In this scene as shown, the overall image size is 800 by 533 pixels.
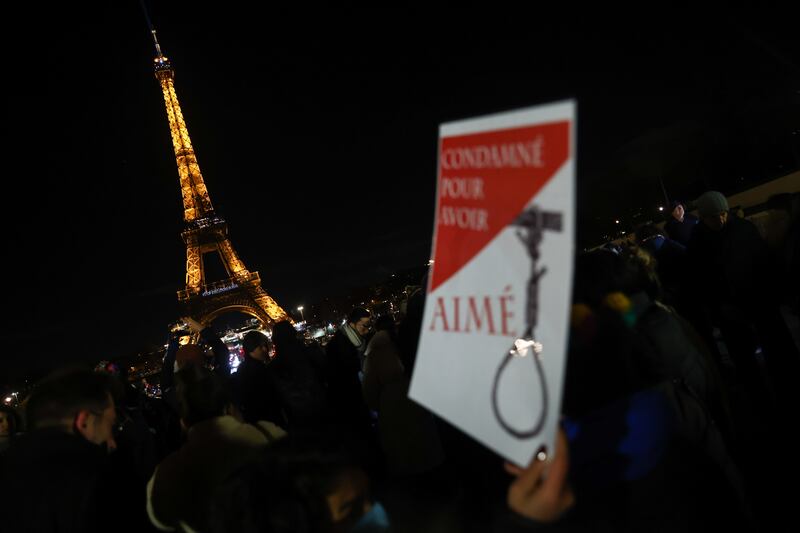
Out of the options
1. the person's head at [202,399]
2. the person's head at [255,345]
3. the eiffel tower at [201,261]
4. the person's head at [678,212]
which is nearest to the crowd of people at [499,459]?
the person's head at [202,399]

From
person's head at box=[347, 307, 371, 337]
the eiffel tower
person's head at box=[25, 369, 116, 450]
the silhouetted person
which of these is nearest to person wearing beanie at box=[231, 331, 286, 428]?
person's head at box=[347, 307, 371, 337]

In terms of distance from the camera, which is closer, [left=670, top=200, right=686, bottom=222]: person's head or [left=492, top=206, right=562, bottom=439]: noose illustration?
[left=492, top=206, right=562, bottom=439]: noose illustration

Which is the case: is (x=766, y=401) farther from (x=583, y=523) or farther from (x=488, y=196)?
(x=488, y=196)

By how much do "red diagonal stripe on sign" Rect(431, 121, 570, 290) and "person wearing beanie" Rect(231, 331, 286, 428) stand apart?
15.4ft

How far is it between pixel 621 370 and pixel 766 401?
167 inches

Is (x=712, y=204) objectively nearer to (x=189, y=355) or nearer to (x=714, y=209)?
(x=714, y=209)

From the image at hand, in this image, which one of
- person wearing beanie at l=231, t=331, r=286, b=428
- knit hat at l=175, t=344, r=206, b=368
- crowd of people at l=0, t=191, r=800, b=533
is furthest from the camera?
Answer: person wearing beanie at l=231, t=331, r=286, b=428

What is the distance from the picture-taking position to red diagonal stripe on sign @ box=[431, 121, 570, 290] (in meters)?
Answer: 1.52

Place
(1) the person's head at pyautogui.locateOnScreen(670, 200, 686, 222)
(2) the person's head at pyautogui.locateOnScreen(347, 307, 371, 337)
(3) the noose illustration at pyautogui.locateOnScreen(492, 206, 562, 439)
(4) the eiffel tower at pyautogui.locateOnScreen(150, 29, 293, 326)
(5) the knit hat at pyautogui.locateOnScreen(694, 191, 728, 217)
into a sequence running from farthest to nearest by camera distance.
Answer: (4) the eiffel tower at pyautogui.locateOnScreen(150, 29, 293, 326)
(2) the person's head at pyautogui.locateOnScreen(347, 307, 371, 337)
(1) the person's head at pyautogui.locateOnScreen(670, 200, 686, 222)
(5) the knit hat at pyautogui.locateOnScreen(694, 191, 728, 217)
(3) the noose illustration at pyautogui.locateOnScreen(492, 206, 562, 439)

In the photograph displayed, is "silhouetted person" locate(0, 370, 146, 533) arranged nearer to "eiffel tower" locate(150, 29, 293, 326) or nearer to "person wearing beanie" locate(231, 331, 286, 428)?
"person wearing beanie" locate(231, 331, 286, 428)

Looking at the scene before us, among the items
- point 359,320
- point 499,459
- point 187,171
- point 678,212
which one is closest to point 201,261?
point 187,171

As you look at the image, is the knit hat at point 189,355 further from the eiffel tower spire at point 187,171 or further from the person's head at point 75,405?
the eiffel tower spire at point 187,171

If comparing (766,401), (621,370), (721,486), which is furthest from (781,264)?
(621,370)

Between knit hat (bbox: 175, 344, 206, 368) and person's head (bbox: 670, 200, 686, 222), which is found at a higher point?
person's head (bbox: 670, 200, 686, 222)
